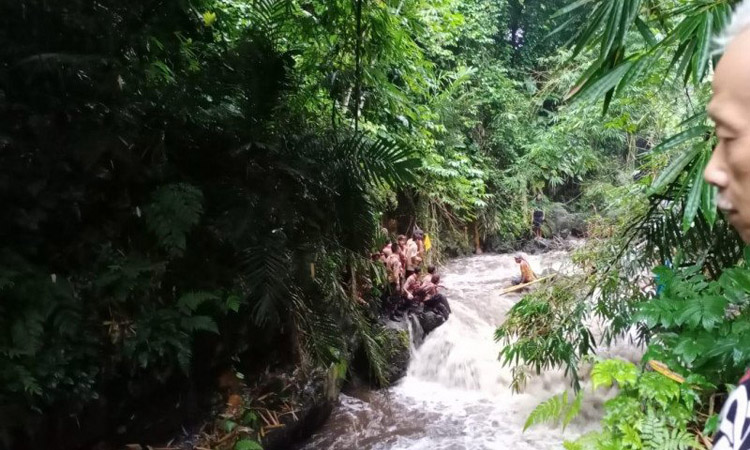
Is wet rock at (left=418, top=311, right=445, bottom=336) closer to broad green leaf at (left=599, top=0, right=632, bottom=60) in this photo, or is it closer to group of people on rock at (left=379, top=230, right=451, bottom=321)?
group of people on rock at (left=379, top=230, right=451, bottom=321)

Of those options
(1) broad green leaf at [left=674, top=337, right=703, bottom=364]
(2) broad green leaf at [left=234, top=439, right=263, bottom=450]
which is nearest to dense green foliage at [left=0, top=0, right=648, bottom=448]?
→ (2) broad green leaf at [left=234, top=439, right=263, bottom=450]

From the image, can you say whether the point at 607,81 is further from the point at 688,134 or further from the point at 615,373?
the point at 615,373

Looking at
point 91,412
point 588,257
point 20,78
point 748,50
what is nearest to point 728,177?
point 748,50

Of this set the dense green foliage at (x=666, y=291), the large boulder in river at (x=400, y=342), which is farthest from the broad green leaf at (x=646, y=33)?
the large boulder in river at (x=400, y=342)

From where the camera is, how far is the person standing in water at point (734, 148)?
0.59 m

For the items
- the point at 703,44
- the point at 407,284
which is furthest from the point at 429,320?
the point at 703,44

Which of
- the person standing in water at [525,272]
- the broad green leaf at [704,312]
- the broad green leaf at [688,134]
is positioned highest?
the broad green leaf at [688,134]

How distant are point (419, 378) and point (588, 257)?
2805 millimetres

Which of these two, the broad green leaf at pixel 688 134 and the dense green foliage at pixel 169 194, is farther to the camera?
the dense green foliage at pixel 169 194

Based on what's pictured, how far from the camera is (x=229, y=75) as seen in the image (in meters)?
2.68

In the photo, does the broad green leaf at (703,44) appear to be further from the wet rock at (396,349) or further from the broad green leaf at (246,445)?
the wet rock at (396,349)

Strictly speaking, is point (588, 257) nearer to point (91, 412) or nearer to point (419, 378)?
point (419, 378)

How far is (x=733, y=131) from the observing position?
602 millimetres

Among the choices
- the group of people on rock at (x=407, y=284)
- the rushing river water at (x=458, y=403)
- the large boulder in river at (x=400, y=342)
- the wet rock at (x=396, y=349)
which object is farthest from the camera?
the group of people on rock at (x=407, y=284)
